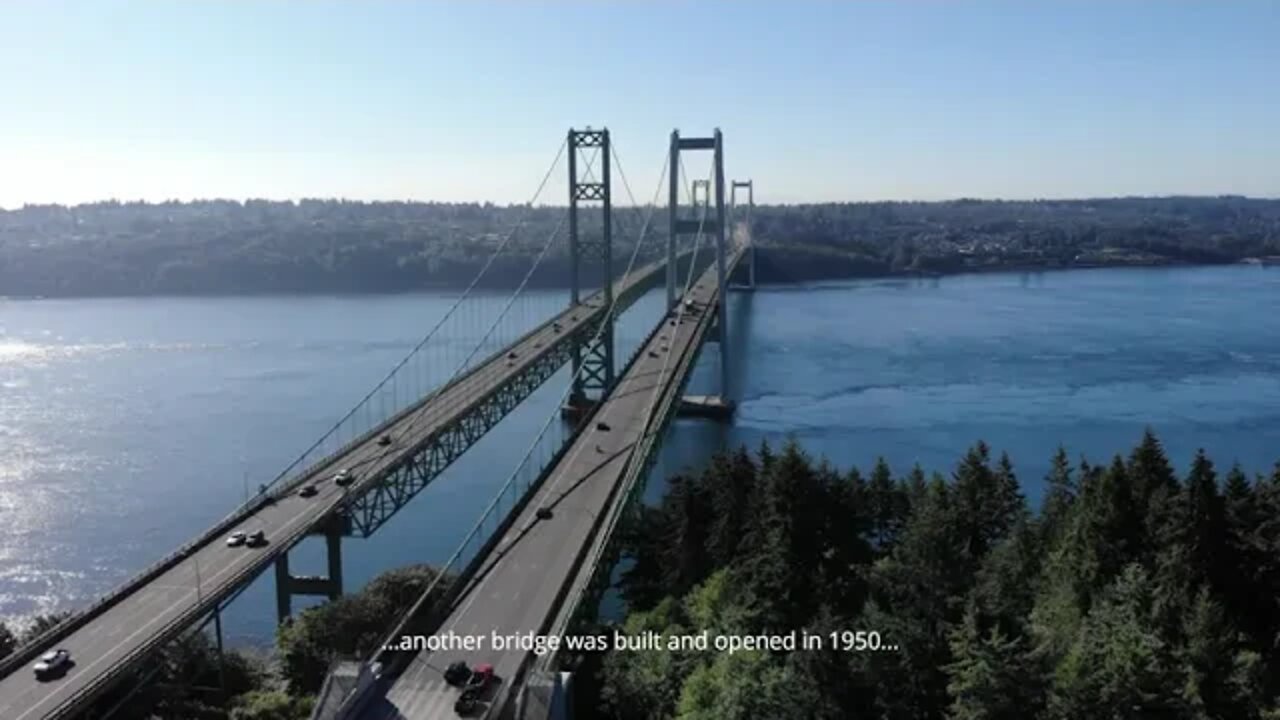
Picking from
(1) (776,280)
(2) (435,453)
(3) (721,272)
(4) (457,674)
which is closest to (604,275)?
(3) (721,272)

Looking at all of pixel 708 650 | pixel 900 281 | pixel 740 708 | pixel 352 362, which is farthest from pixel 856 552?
pixel 900 281

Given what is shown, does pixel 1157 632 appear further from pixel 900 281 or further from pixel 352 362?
pixel 900 281

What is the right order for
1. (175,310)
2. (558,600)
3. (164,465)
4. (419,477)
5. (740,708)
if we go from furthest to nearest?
(175,310), (164,465), (419,477), (558,600), (740,708)

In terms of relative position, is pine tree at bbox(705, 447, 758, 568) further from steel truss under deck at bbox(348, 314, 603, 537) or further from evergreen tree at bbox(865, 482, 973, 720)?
steel truss under deck at bbox(348, 314, 603, 537)

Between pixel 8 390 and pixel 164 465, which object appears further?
pixel 8 390

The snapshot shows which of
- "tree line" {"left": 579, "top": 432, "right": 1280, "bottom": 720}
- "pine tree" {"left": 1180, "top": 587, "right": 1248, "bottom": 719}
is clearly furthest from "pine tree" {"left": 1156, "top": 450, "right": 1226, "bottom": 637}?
"pine tree" {"left": 1180, "top": 587, "right": 1248, "bottom": 719}

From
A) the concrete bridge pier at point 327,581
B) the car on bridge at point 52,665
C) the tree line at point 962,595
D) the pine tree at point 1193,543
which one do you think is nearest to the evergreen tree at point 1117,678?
the tree line at point 962,595


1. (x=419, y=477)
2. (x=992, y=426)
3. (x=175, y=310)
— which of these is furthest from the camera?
(x=175, y=310)
